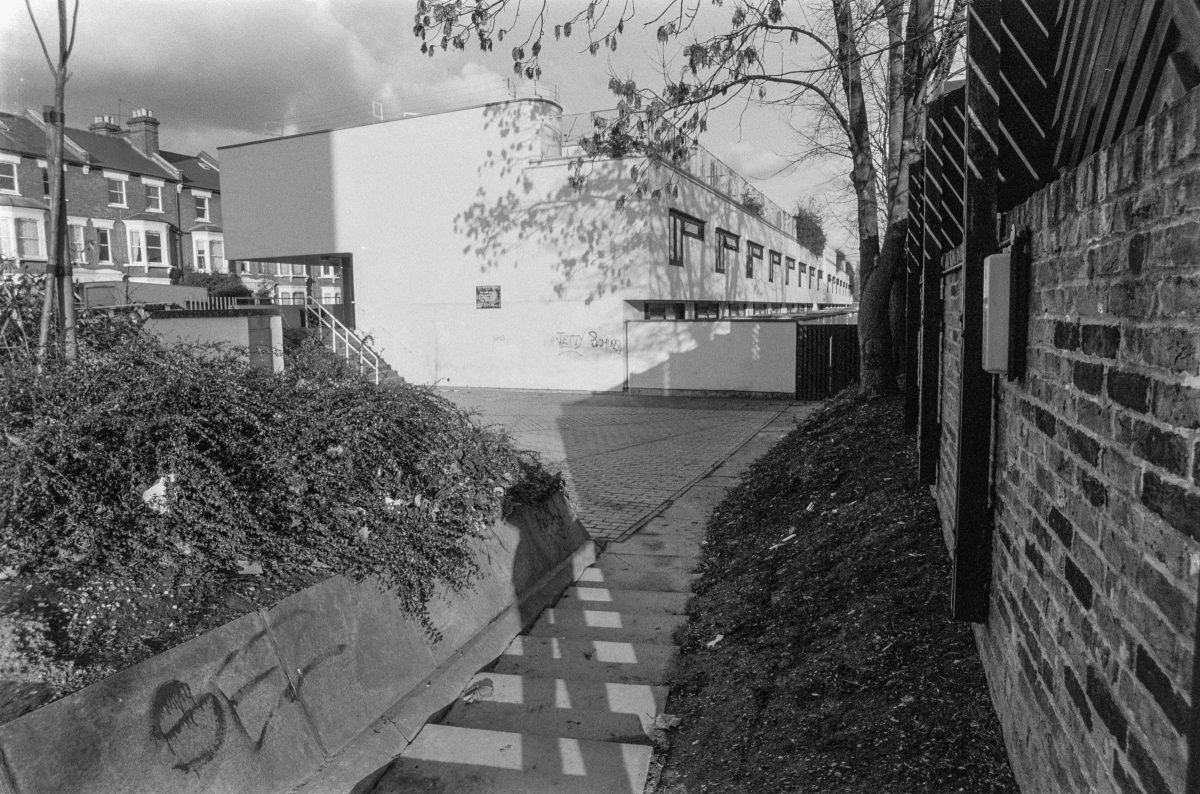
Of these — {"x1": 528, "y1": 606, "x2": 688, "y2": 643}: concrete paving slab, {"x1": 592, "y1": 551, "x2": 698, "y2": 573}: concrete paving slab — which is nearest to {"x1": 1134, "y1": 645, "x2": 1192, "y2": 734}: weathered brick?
{"x1": 528, "y1": 606, "x2": 688, "y2": 643}: concrete paving slab

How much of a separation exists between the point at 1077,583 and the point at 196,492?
3227 millimetres

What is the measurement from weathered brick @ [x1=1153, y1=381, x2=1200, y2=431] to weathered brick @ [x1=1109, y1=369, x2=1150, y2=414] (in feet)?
0.18

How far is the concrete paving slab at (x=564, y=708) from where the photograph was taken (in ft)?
12.2

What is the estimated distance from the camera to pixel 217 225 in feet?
152

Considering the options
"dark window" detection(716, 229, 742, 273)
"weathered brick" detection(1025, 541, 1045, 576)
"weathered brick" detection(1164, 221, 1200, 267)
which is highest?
"dark window" detection(716, 229, 742, 273)

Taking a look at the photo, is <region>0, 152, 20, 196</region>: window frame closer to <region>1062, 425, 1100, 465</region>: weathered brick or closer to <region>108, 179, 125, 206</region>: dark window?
<region>108, 179, 125, 206</region>: dark window

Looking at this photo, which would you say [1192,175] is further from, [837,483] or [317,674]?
[837,483]

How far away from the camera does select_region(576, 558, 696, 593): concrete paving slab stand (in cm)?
607

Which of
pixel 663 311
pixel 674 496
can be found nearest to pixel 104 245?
pixel 663 311

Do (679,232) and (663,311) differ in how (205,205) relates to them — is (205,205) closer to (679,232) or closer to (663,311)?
(663,311)

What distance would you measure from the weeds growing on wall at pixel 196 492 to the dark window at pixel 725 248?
22.5 meters

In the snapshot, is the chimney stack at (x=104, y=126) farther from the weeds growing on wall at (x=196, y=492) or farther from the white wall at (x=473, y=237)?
the weeds growing on wall at (x=196, y=492)

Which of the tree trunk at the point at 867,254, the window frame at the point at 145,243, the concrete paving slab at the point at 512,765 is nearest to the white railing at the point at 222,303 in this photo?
the window frame at the point at 145,243

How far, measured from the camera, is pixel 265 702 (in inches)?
120
